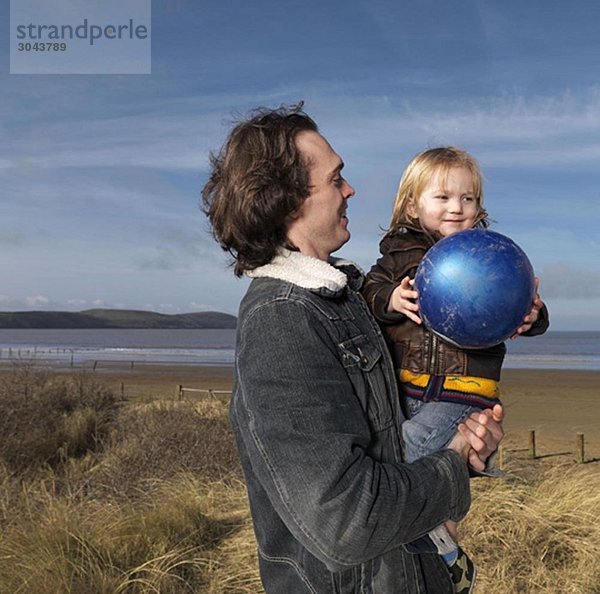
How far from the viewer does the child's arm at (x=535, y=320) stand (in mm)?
2875

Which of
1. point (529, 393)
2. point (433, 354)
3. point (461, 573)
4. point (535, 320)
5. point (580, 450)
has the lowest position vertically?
point (529, 393)

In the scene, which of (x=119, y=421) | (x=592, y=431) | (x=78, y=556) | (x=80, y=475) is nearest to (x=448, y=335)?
(x=78, y=556)

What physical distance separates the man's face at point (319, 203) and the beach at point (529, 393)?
14.0 metres

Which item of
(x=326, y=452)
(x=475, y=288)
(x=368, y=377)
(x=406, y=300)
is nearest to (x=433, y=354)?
(x=406, y=300)

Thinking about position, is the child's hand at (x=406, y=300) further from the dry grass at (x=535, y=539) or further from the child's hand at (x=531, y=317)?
the dry grass at (x=535, y=539)

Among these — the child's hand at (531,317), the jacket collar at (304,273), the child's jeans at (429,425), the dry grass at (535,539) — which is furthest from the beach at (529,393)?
the jacket collar at (304,273)

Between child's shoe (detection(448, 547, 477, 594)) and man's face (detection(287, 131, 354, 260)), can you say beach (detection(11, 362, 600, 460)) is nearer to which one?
child's shoe (detection(448, 547, 477, 594))

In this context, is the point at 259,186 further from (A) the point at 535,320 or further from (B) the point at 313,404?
(A) the point at 535,320

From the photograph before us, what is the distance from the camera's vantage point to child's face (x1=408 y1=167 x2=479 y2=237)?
345 centimetres

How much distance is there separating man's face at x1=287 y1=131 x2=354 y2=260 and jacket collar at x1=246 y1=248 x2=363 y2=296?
0.08 metres

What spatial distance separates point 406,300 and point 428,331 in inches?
6.3

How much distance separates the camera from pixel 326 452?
2002 mm

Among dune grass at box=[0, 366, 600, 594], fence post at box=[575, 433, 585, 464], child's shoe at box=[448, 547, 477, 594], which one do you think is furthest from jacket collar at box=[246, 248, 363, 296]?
fence post at box=[575, 433, 585, 464]

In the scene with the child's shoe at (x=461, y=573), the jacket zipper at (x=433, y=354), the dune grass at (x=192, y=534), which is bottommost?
the dune grass at (x=192, y=534)
